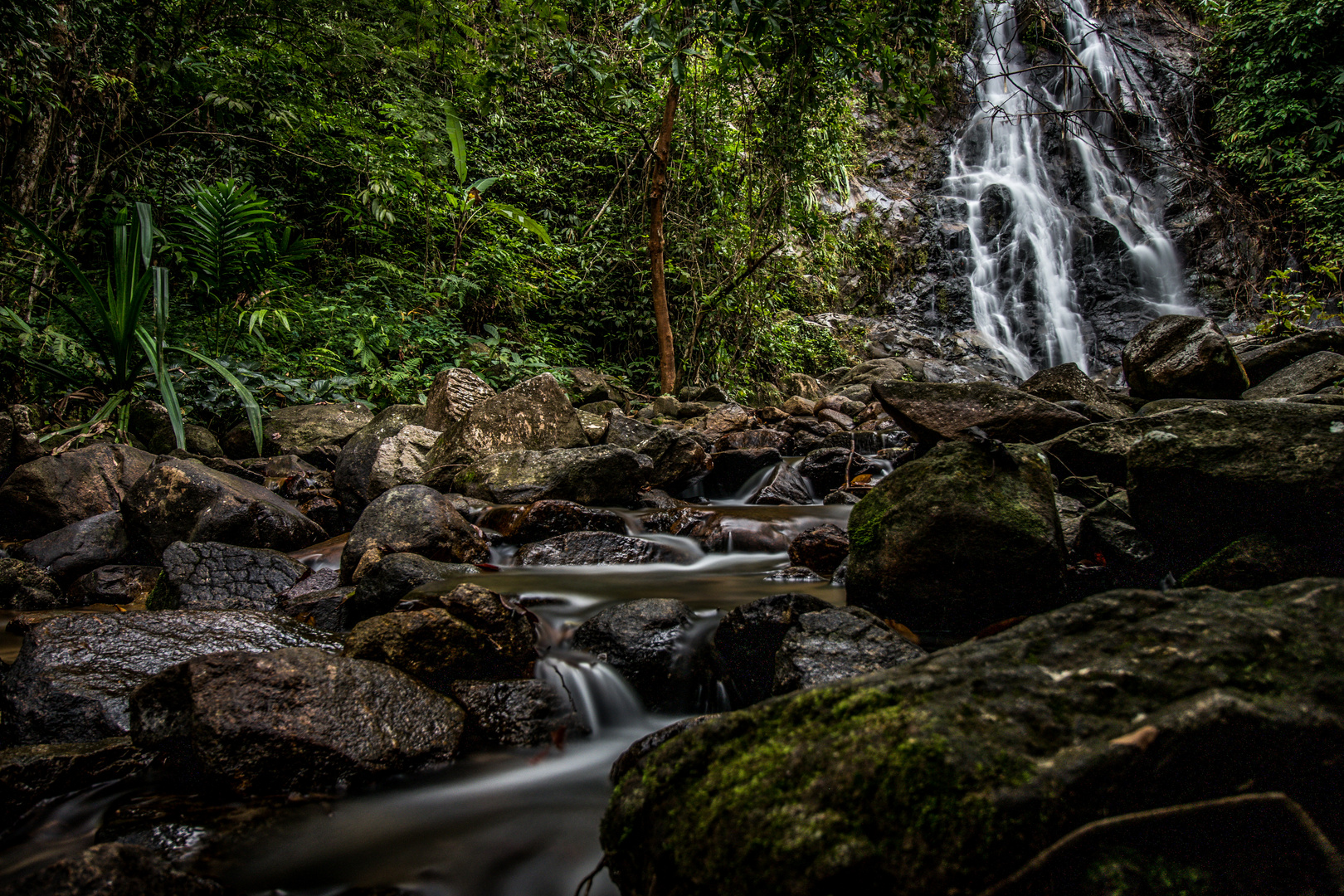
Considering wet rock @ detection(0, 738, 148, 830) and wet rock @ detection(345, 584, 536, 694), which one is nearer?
wet rock @ detection(0, 738, 148, 830)

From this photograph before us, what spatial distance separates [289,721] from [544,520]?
2.45m

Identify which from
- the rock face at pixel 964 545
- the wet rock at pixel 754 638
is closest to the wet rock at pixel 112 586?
the wet rock at pixel 754 638

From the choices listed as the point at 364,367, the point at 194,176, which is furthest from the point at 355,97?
the point at 364,367

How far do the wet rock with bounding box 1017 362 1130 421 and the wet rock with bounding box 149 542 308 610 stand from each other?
580cm

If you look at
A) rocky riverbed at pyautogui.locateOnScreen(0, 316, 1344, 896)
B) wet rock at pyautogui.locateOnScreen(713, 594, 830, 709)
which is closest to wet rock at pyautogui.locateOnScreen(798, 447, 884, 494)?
rocky riverbed at pyautogui.locateOnScreen(0, 316, 1344, 896)

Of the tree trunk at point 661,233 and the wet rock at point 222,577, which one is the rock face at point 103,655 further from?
the tree trunk at point 661,233

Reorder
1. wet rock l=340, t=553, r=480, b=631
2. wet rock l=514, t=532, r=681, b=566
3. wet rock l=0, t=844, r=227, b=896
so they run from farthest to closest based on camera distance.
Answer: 1. wet rock l=514, t=532, r=681, b=566
2. wet rock l=340, t=553, r=480, b=631
3. wet rock l=0, t=844, r=227, b=896

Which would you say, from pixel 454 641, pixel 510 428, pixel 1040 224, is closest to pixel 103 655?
→ pixel 454 641

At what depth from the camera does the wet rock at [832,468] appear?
553 centimetres

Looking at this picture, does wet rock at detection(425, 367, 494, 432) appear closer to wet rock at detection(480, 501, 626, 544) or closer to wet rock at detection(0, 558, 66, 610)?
wet rock at detection(480, 501, 626, 544)

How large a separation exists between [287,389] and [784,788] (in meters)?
6.49

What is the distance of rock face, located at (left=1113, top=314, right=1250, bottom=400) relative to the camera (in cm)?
475

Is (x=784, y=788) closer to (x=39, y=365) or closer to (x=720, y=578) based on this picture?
(x=720, y=578)

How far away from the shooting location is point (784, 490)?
5410mm
